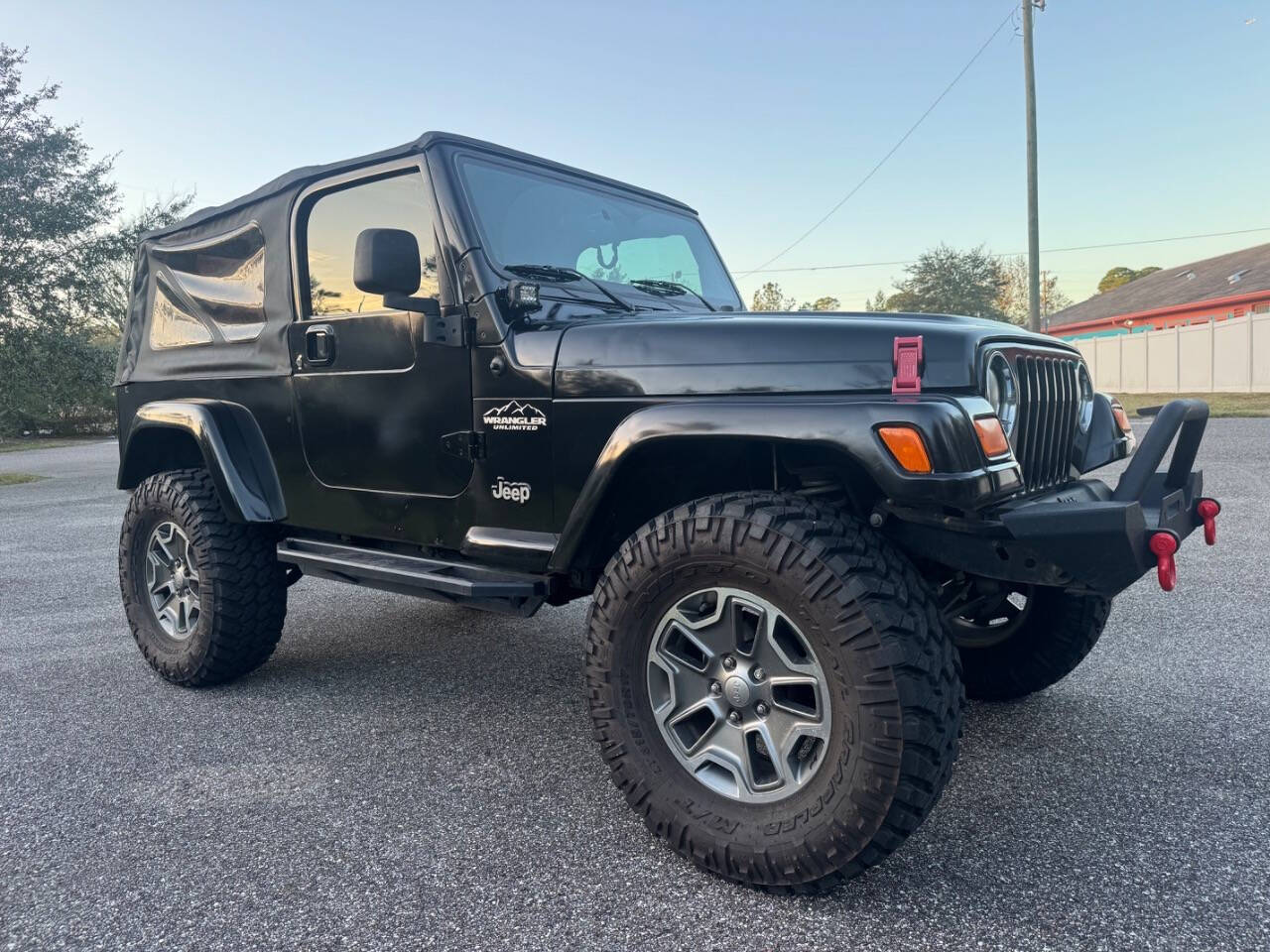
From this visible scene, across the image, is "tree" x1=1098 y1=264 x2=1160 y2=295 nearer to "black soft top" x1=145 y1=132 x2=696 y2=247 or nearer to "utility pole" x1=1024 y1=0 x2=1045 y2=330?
"utility pole" x1=1024 y1=0 x2=1045 y2=330

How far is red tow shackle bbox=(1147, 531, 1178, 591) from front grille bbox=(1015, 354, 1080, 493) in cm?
39

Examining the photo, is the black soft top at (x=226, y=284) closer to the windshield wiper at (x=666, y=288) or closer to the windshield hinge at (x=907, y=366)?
the windshield wiper at (x=666, y=288)

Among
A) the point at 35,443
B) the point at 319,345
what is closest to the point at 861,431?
the point at 319,345

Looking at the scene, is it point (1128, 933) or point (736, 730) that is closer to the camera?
point (1128, 933)

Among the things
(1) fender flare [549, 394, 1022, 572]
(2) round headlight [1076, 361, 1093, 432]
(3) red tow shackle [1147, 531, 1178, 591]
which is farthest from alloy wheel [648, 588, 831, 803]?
(2) round headlight [1076, 361, 1093, 432]

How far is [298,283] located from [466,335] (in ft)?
3.39

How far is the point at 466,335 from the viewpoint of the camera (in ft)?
9.36

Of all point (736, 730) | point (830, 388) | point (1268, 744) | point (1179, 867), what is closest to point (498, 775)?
point (736, 730)

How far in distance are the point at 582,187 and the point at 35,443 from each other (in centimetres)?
2928

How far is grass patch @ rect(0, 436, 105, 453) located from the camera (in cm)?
2458

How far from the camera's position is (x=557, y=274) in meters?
3.04

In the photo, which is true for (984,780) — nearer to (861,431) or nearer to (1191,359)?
(861,431)

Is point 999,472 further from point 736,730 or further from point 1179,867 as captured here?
point 1179,867

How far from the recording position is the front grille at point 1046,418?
8.05 ft
